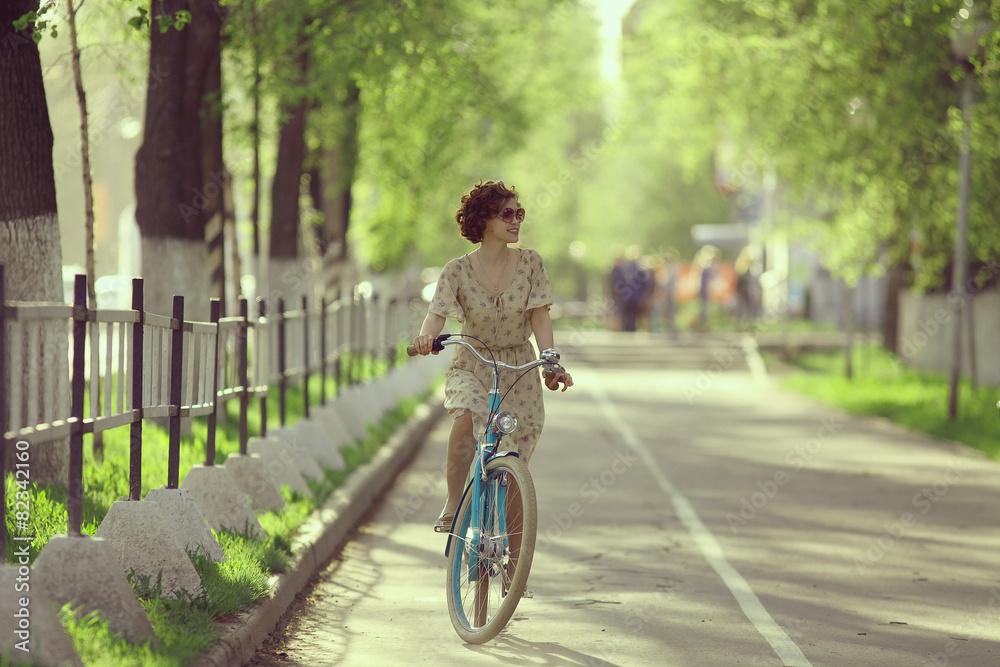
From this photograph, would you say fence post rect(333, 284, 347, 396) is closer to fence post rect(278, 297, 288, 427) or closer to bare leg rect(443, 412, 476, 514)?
fence post rect(278, 297, 288, 427)

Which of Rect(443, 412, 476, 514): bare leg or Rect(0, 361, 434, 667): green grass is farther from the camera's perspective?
Rect(443, 412, 476, 514): bare leg

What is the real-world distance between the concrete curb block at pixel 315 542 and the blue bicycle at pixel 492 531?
0.85 metres

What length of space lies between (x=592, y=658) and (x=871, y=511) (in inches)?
208

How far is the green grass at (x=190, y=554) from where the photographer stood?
5098 millimetres

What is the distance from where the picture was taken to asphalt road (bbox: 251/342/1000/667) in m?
6.28

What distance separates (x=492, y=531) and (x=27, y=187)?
3775 millimetres

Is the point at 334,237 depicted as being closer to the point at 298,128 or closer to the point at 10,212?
the point at 298,128

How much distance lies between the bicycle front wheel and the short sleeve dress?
0.40 m

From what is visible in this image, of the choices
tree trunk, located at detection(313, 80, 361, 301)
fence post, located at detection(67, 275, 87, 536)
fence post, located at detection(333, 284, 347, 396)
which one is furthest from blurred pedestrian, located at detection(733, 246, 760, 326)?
fence post, located at detection(67, 275, 87, 536)

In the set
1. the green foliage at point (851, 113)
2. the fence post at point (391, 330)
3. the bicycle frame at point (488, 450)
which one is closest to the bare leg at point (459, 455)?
the bicycle frame at point (488, 450)

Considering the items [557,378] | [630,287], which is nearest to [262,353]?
[557,378]

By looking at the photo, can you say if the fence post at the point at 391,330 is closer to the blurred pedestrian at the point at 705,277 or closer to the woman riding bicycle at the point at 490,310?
the woman riding bicycle at the point at 490,310

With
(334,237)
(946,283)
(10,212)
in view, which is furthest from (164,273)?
(946,283)

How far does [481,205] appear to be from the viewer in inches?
257
